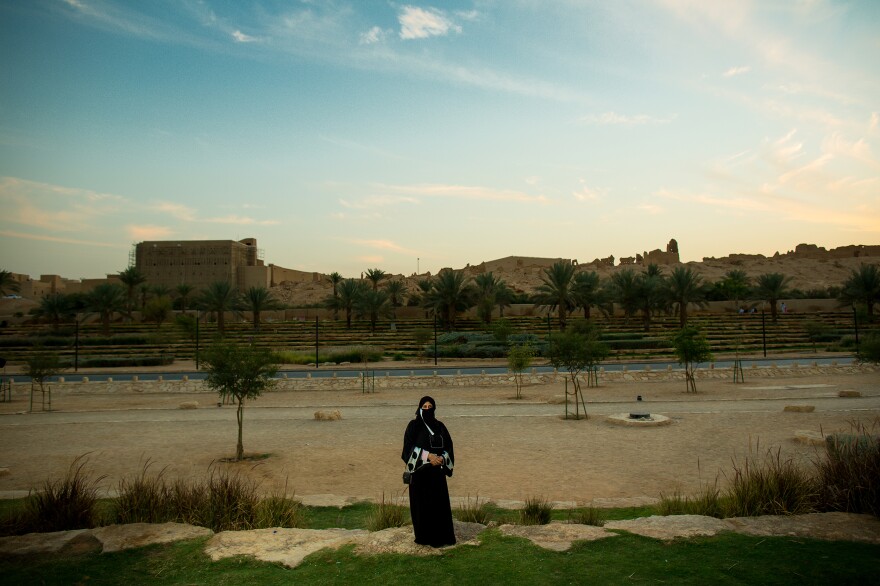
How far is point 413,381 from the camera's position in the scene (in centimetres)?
2762

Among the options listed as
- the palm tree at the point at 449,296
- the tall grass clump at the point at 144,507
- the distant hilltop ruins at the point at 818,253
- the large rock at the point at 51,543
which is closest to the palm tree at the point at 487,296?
the palm tree at the point at 449,296

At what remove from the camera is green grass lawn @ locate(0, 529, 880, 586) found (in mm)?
5312

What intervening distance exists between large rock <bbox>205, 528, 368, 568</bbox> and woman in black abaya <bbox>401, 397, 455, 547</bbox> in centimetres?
78

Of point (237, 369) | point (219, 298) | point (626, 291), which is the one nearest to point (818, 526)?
point (237, 369)

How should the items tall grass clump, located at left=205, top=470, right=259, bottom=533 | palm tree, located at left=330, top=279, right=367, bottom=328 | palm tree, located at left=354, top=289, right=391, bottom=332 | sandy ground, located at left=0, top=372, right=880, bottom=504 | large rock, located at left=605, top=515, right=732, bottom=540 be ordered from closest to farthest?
large rock, located at left=605, top=515, right=732, bottom=540 < tall grass clump, located at left=205, top=470, right=259, bottom=533 < sandy ground, located at left=0, top=372, right=880, bottom=504 < palm tree, located at left=354, top=289, right=391, bottom=332 < palm tree, located at left=330, top=279, right=367, bottom=328

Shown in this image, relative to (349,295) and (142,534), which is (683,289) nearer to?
(349,295)

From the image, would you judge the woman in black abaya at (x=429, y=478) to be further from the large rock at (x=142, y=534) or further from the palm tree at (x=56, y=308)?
the palm tree at (x=56, y=308)

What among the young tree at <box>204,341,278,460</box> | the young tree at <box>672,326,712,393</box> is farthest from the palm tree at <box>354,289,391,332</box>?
the young tree at <box>204,341,278,460</box>

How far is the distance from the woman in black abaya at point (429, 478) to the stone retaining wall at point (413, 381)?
20.4m

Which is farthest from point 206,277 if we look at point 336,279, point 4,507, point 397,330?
point 4,507

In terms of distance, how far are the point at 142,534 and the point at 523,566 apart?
4.14 m

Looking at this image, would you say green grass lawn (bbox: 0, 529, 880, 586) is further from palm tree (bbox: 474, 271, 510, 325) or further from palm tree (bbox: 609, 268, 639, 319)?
palm tree (bbox: 609, 268, 639, 319)

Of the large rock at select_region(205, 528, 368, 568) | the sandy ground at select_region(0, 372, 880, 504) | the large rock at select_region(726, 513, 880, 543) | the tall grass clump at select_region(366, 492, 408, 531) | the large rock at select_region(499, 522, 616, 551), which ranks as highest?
the large rock at select_region(726, 513, 880, 543)

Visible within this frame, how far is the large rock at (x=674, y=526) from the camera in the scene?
632 cm
